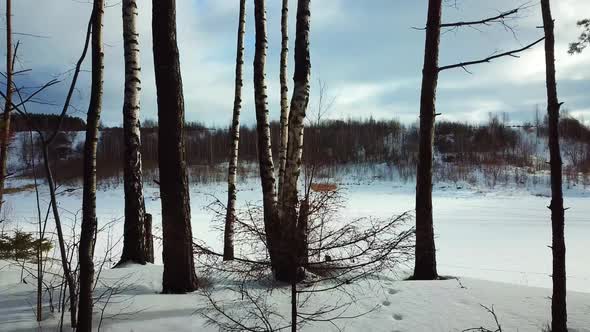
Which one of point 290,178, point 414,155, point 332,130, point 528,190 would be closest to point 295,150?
point 290,178

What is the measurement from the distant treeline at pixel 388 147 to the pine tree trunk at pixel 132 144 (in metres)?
27.3

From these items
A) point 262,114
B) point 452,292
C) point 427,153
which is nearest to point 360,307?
point 452,292

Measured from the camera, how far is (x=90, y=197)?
3.38 meters

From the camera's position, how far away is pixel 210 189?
30.1 metres

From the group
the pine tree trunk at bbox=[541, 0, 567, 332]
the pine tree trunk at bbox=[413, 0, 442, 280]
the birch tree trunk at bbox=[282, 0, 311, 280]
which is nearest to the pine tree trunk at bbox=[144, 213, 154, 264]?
the birch tree trunk at bbox=[282, 0, 311, 280]

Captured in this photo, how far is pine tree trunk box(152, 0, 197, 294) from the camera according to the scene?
457 cm

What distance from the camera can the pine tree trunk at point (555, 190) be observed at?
3.62m

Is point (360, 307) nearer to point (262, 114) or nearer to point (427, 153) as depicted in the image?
point (427, 153)

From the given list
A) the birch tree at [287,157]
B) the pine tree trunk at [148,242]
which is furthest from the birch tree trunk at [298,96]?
the pine tree trunk at [148,242]

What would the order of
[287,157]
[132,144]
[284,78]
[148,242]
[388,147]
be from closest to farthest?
[287,157]
[132,144]
[148,242]
[284,78]
[388,147]

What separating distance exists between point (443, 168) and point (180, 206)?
34959 millimetres

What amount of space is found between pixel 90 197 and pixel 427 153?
479 centimetres

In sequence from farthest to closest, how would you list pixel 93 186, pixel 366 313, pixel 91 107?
pixel 366 313, pixel 93 186, pixel 91 107

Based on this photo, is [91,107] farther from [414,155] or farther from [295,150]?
[414,155]
